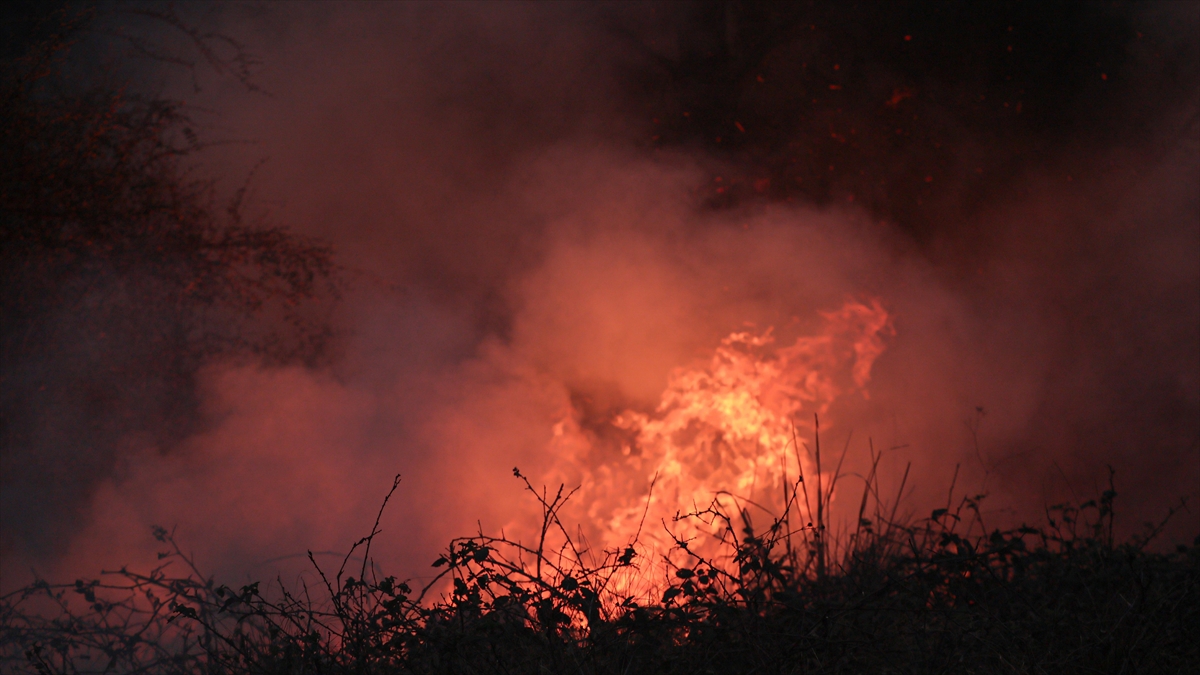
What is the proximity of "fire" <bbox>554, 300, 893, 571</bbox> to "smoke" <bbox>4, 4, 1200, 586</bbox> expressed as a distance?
0.10 m

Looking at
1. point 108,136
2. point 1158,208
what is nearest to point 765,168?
point 1158,208

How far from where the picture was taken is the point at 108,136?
13.8 feet

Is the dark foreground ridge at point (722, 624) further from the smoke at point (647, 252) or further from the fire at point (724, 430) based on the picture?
the smoke at point (647, 252)

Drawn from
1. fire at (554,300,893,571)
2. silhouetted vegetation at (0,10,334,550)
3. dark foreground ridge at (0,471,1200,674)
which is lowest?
dark foreground ridge at (0,471,1200,674)

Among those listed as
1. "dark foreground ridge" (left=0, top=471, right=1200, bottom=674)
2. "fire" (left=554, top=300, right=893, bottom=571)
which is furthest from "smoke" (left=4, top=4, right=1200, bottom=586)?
"dark foreground ridge" (left=0, top=471, right=1200, bottom=674)

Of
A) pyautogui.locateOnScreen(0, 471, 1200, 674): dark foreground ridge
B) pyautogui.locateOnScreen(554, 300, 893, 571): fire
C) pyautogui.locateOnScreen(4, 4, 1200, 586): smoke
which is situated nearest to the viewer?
pyautogui.locateOnScreen(0, 471, 1200, 674): dark foreground ridge

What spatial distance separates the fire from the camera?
389 centimetres

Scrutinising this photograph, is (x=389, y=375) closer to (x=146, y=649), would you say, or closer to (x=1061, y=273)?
(x=146, y=649)

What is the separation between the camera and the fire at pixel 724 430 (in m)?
3.89

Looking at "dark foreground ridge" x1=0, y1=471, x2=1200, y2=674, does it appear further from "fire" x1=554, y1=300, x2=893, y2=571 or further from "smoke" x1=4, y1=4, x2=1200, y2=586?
"smoke" x1=4, y1=4, x2=1200, y2=586

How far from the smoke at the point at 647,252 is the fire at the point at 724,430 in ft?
0.34

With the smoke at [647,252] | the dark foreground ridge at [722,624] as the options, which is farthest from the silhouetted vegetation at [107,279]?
the dark foreground ridge at [722,624]

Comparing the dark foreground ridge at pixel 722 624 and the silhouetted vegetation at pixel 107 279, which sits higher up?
the silhouetted vegetation at pixel 107 279

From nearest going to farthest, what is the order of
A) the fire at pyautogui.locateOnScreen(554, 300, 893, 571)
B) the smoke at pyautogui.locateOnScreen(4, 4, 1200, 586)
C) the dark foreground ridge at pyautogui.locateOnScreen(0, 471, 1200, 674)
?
1. the dark foreground ridge at pyautogui.locateOnScreen(0, 471, 1200, 674)
2. the fire at pyautogui.locateOnScreen(554, 300, 893, 571)
3. the smoke at pyautogui.locateOnScreen(4, 4, 1200, 586)
